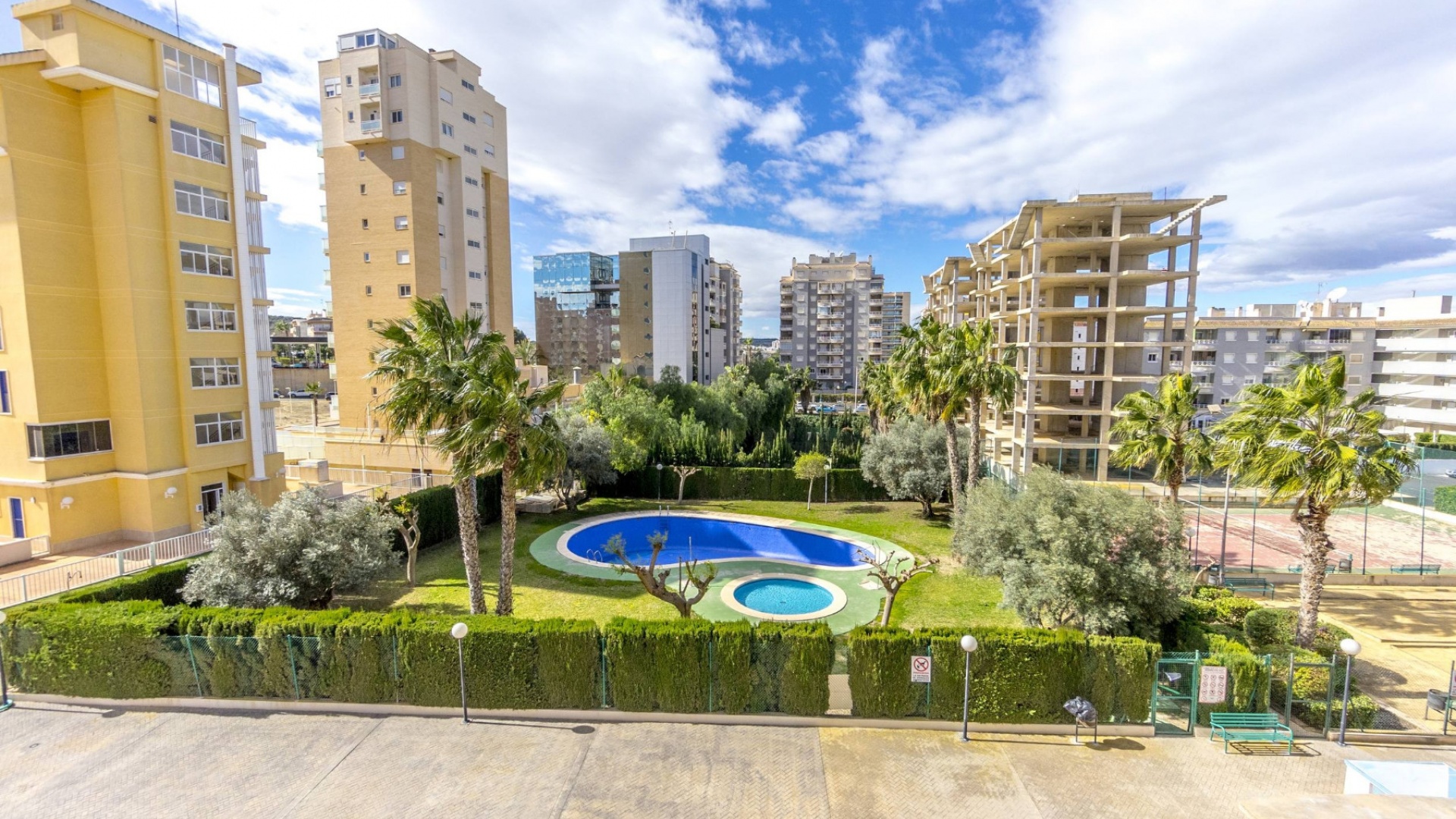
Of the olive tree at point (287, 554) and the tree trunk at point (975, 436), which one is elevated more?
the tree trunk at point (975, 436)

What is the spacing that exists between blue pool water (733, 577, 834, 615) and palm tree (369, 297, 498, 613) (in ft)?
32.1

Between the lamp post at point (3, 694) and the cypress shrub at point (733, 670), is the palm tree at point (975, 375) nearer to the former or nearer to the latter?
the cypress shrub at point (733, 670)

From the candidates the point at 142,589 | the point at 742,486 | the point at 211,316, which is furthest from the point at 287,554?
the point at 742,486

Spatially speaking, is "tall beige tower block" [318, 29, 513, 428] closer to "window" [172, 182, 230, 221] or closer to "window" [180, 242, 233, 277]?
"window" [180, 242, 233, 277]

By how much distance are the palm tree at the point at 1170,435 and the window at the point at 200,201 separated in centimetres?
3504

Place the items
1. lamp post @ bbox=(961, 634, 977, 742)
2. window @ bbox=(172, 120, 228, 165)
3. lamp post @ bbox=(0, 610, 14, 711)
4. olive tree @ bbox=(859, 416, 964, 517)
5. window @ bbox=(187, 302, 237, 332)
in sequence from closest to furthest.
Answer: lamp post @ bbox=(961, 634, 977, 742) → lamp post @ bbox=(0, 610, 14, 711) → window @ bbox=(172, 120, 228, 165) → window @ bbox=(187, 302, 237, 332) → olive tree @ bbox=(859, 416, 964, 517)

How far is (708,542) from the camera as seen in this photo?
93.0ft

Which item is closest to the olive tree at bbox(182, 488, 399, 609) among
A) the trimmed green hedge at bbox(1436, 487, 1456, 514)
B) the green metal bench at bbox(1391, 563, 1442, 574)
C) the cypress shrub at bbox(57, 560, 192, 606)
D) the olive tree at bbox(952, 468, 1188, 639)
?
the cypress shrub at bbox(57, 560, 192, 606)

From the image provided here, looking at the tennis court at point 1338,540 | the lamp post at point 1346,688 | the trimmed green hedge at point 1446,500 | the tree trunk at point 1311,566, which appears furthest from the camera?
the trimmed green hedge at point 1446,500

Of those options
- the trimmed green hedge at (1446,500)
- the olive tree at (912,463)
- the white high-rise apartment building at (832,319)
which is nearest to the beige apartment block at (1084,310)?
the olive tree at (912,463)

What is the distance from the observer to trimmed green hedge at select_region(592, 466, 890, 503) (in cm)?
3425

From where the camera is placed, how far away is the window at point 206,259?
76.5 feet

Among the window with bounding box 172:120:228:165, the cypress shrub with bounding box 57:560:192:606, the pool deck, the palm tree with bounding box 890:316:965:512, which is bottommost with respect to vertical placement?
the pool deck

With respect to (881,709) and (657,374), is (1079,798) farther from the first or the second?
(657,374)
